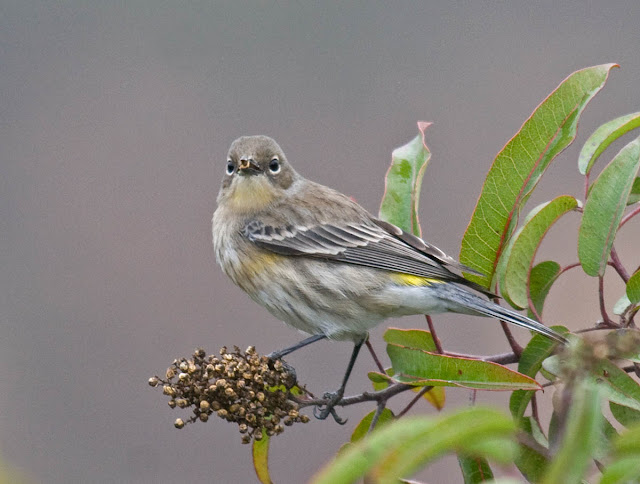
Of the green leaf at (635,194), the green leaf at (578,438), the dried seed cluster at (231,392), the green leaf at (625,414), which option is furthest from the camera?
the green leaf at (635,194)

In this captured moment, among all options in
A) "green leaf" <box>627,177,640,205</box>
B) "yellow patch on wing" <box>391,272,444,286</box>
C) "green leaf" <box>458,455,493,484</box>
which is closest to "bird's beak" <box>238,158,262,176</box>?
"yellow patch on wing" <box>391,272,444,286</box>

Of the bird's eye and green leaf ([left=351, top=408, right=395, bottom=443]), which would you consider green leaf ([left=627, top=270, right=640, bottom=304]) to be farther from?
the bird's eye

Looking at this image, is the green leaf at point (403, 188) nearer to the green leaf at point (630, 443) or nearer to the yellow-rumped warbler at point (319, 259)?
the yellow-rumped warbler at point (319, 259)

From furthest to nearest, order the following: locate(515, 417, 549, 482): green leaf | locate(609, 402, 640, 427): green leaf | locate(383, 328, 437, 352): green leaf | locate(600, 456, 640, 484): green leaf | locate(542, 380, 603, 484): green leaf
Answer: locate(383, 328, 437, 352): green leaf, locate(609, 402, 640, 427): green leaf, locate(515, 417, 549, 482): green leaf, locate(600, 456, 640, 484): green leaf, locate(542, 380, 603, 484): green leaf

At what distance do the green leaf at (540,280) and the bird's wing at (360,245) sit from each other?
770mm

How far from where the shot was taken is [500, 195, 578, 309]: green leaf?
2488mm

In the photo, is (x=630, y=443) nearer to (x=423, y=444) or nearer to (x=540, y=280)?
(x=423, y=444)

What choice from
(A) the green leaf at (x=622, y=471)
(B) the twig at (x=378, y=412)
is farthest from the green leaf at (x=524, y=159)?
(A) the green leaf at (x=622, y=471)

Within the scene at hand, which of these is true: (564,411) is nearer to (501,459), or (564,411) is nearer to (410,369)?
(501,459)

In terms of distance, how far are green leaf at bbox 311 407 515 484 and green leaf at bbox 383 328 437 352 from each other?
5.18ft

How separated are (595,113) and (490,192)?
6644 millimetres

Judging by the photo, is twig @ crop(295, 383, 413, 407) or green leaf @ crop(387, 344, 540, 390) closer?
green leaf @ crop(387, 344, 540, 390)

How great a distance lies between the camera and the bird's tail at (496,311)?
7.78 ft

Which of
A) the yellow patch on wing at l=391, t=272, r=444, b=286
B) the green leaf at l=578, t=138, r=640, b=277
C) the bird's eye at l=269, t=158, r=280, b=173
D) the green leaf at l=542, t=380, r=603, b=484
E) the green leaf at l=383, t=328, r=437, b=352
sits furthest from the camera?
the bird's eye at l=269, t=158, r=280, b=173
